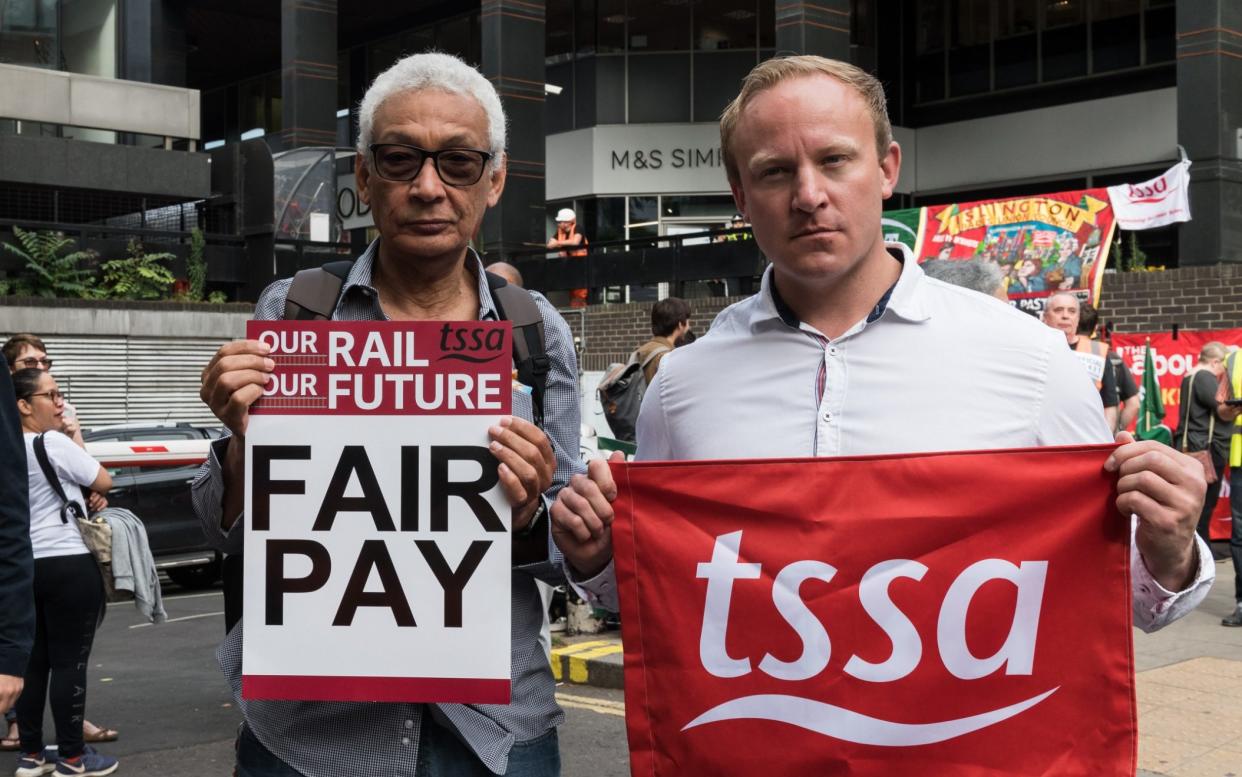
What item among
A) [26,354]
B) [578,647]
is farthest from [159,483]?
[578,647]

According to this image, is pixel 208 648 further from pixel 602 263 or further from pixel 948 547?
pixel 602 263

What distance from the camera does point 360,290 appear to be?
2.92m

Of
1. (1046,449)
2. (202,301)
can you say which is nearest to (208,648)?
(1046,449)

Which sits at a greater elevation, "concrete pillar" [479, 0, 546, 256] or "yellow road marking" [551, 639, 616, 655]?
"concrete pillar" [479, 0, 546, 256]

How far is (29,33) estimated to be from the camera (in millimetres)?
27031

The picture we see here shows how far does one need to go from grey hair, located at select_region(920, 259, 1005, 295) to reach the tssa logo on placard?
368 centimetres

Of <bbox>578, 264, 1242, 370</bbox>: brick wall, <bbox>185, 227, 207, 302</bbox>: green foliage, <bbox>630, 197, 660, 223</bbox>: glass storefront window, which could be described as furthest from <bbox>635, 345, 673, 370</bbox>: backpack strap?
<bbox>630, 197, 660, 223</bbox>: glass storefront window

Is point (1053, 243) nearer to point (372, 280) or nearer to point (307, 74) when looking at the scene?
point (372, 280)

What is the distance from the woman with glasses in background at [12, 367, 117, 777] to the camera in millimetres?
7277

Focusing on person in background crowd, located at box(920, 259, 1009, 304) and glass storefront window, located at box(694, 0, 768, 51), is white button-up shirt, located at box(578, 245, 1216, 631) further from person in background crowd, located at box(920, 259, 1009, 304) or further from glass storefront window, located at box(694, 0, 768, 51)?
glass storefront window, located at box(694, 0, 768, 51)

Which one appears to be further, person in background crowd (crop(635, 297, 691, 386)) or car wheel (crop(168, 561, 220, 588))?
car wheel (crop(168, 561, 220, 588))

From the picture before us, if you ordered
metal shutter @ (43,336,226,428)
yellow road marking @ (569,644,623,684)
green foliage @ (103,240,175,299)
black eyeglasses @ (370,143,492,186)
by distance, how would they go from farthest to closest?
green foliage @ (103,240,175,299) < metal shutter @ (43,336,226,428) < yellow road marking @ (569,644,623,684) < black eyeglasses @ (370,143,492,186)

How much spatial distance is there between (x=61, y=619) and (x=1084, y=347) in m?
6.67

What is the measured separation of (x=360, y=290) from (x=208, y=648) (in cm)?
940
